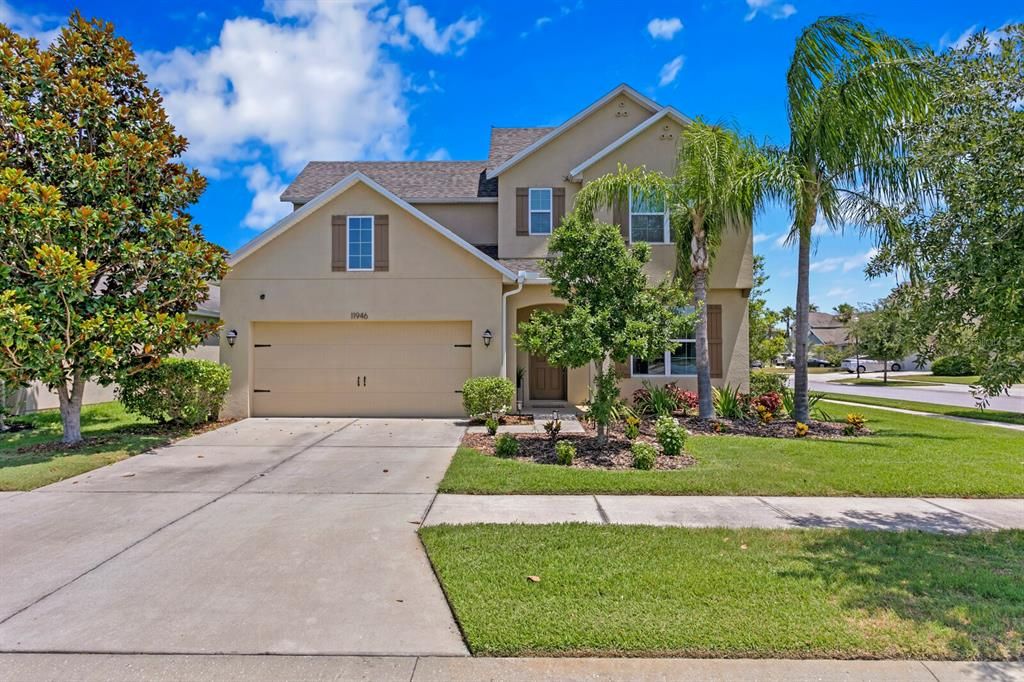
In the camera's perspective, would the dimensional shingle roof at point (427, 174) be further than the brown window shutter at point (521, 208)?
Yes

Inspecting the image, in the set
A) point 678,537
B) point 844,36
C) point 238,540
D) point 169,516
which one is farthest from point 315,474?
point 844,36

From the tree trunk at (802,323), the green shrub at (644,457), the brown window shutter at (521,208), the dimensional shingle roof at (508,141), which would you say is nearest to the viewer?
the green shrub at (644,457)

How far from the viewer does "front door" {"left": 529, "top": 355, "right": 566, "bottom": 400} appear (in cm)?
1546

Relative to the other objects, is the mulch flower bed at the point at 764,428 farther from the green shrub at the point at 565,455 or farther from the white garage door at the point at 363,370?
the white garage door at the point at 363,370

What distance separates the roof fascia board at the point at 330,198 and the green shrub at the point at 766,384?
7.31 metres

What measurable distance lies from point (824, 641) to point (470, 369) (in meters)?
10.6

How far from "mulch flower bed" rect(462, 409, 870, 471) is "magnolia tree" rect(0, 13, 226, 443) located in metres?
6.26

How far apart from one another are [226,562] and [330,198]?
10433 millimetres

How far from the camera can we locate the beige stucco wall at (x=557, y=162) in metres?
15.2

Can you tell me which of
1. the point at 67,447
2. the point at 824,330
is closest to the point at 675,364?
the point at 67,447

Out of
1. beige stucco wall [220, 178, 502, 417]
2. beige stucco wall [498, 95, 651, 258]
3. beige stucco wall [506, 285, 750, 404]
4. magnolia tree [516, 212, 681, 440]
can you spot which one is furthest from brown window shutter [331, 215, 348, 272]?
magnolia tree [516, 212, 681, 440]

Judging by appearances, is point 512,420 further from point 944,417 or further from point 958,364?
point 944,417

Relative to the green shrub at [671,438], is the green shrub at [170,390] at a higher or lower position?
higher

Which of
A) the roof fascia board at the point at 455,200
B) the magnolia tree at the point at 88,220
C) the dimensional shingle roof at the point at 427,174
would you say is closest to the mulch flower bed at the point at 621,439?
the magnolia tree at the point at 88,220
